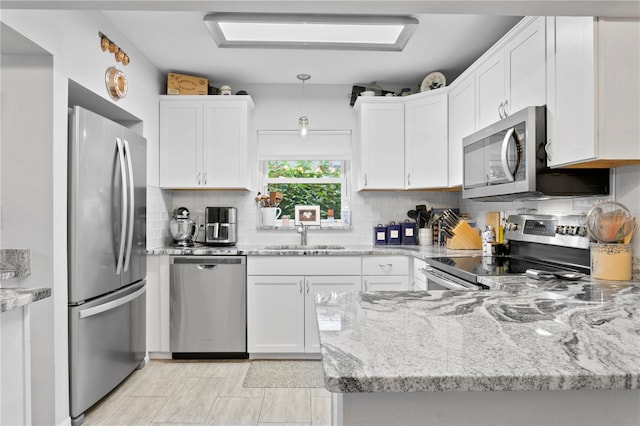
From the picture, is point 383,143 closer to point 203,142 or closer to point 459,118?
point 459,118

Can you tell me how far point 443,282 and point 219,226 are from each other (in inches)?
82.4

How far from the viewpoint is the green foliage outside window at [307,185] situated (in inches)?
165

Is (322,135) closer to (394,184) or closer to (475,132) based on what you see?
(394,184)

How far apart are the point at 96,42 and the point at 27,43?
0.66 metres

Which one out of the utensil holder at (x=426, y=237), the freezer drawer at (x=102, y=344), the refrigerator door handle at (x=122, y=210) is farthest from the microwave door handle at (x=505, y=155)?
the freezer drawer at (x=102, y=344)

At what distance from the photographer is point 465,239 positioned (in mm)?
3387

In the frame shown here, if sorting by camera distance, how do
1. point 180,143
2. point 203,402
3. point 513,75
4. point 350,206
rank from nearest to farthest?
point 513,75 → point 203,402 → point 180,143 → point 350,206

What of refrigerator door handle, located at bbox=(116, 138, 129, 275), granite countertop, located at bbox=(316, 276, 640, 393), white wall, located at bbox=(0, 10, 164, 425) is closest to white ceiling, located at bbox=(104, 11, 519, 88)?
white wall, located at bbox=(0, 10, 164, 425)

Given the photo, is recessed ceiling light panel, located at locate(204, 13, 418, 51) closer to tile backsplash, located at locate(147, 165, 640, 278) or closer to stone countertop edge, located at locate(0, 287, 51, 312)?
tile backsplash, located at locate(147, 165, 640, 278)

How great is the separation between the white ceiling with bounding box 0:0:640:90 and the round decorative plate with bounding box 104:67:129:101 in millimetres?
305

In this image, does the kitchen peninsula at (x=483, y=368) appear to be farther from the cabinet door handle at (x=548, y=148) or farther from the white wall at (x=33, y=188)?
the white wall at (x=33, y=188)

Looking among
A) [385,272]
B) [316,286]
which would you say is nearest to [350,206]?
[385,272]

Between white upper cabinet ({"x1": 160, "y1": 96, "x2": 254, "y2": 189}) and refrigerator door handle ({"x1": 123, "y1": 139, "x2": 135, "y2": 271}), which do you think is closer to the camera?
refrigerator door handle ({"x1": 123, "y1": 139, "x2": 135, "y2": 271})

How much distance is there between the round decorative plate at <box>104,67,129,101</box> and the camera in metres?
2.72
